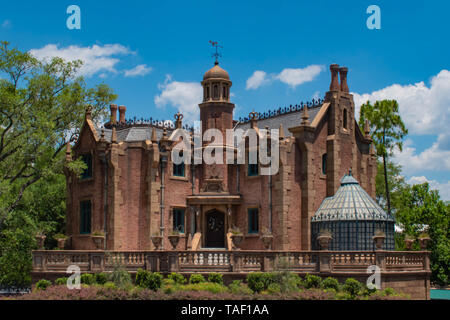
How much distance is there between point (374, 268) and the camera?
2775 cm

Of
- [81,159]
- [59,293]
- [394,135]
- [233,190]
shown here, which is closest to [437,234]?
[394,135]

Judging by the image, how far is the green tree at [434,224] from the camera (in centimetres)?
4328

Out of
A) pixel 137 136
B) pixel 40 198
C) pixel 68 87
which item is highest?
pixel 68 87

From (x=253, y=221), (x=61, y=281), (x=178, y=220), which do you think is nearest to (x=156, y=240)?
(x=178, y=220)

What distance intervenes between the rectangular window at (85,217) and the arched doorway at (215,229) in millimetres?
7176

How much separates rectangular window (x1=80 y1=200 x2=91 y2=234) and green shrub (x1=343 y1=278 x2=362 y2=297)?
16684 millimetres

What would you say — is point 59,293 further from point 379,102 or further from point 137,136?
point 379,102

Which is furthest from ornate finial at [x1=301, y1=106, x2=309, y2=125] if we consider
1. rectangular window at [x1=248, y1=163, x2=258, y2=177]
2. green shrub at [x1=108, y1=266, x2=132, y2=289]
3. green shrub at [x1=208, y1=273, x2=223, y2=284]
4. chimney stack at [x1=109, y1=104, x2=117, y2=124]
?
green shrub at [x1=108, y1=266, x2=132, y2=289]

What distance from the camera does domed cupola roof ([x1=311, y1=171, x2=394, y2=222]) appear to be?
106ft

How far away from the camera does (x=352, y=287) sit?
26391 millimetres

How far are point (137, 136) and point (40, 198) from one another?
906 centimetres

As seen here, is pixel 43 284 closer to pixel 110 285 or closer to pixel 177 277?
pixel 110 285
